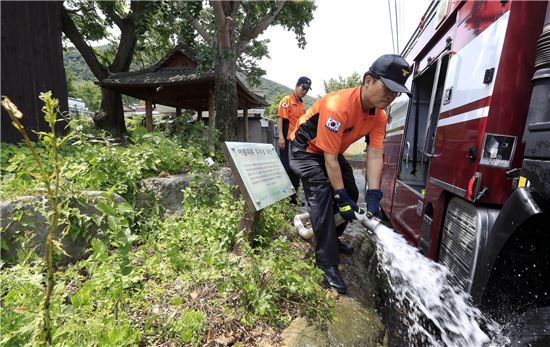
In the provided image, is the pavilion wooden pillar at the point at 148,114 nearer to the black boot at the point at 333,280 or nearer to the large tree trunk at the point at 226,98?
the large tree trunk at the point at 226,98

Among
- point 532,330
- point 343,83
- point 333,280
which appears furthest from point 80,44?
point 343,83

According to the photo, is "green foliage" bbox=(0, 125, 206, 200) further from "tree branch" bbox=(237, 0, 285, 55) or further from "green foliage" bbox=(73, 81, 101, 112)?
"green foliage" bbox=(73, 81, 101, 112)

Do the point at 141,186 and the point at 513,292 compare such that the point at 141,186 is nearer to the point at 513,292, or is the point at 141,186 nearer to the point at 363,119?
the point at 363,119

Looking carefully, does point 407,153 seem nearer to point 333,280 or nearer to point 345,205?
point 345,205

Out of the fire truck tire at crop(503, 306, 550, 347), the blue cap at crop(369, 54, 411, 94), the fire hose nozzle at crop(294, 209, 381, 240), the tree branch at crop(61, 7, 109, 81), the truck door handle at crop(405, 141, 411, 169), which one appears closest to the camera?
the fire truck tire at crop(503, 306, 550, 347)

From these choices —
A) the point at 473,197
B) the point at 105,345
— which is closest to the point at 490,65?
the point at 473,197

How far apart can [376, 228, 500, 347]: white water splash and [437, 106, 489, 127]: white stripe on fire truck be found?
1.00m

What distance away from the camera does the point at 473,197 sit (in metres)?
2.06

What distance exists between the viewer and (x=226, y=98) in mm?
7539

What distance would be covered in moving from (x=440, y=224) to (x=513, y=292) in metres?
0.85

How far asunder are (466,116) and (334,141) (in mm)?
932

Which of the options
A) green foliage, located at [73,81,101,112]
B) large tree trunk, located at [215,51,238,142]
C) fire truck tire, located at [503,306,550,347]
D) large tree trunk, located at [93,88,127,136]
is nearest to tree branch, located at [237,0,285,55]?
large tree trunk, located at [215,51,238,142]

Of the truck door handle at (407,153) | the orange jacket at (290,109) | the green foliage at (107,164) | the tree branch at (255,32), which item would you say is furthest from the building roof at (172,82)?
the truck door handle at (407,153)

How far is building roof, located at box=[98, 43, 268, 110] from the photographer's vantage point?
10.5 meters
